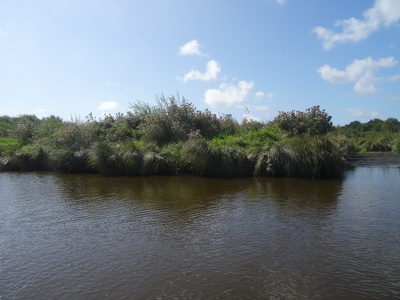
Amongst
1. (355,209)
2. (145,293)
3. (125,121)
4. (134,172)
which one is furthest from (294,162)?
(125,121)

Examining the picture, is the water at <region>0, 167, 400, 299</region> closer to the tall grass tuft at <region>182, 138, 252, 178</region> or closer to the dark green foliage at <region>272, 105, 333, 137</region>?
the tall grass tuft at <region>182, 138, 252, 178</region>

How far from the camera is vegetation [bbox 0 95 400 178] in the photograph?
1616cm

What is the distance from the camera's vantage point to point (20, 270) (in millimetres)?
5734

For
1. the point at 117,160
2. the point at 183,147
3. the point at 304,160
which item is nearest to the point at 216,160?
the point at 183,147

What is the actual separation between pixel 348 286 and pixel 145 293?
320cm

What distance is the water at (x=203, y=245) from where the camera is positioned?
16.6 ft

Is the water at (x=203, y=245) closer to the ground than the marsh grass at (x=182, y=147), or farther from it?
closer to the ground

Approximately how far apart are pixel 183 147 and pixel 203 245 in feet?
37.0

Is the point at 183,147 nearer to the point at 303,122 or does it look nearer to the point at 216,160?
the point at 216,160

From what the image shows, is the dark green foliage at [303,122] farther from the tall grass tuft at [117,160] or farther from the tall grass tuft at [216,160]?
the tall grass tuft at [117,160]

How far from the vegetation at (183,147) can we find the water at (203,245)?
3.91 metres

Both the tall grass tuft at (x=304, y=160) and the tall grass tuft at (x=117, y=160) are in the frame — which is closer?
the tall grass tuft at (x=304, y=160)

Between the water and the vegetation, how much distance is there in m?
3.91

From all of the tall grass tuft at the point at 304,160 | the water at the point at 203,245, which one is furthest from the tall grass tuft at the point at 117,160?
the tall grass tuft at the point at 304,160
